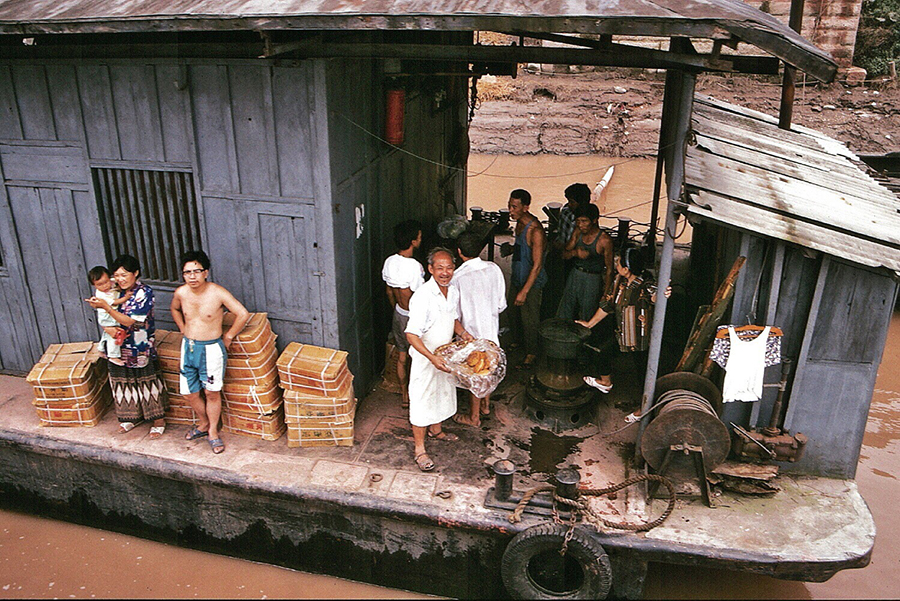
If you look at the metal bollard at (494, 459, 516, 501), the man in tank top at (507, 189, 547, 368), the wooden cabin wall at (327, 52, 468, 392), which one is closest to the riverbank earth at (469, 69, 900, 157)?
the wooden cabin wall at (327, 52, 468, 392)

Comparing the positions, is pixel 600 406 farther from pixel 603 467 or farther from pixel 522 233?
pixel 522 233

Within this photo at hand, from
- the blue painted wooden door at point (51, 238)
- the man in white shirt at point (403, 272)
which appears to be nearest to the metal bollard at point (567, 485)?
the man in white shirt at point (403, 272)

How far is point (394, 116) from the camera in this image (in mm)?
7141

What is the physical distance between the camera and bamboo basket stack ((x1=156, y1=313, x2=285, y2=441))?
612 centimetres

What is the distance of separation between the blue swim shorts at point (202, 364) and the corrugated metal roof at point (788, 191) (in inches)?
160

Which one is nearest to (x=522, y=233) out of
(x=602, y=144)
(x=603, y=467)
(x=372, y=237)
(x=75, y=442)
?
(x=372, y=237)

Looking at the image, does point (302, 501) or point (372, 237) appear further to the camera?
point (372, 237)

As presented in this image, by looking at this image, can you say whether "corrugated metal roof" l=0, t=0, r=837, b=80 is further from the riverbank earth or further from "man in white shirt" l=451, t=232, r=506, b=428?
the riverbank earth

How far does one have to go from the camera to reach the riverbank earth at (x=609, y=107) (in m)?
18.8

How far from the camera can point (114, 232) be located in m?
6.75

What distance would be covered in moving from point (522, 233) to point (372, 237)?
1626mm

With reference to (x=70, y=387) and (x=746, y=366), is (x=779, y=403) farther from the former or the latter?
(x=70, y=387)

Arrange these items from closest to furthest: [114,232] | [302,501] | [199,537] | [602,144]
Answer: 1. [302,501]
2. [199,537]
3. [114,232]
4. [602,144]

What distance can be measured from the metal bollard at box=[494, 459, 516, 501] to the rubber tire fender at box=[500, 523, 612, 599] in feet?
1.13
